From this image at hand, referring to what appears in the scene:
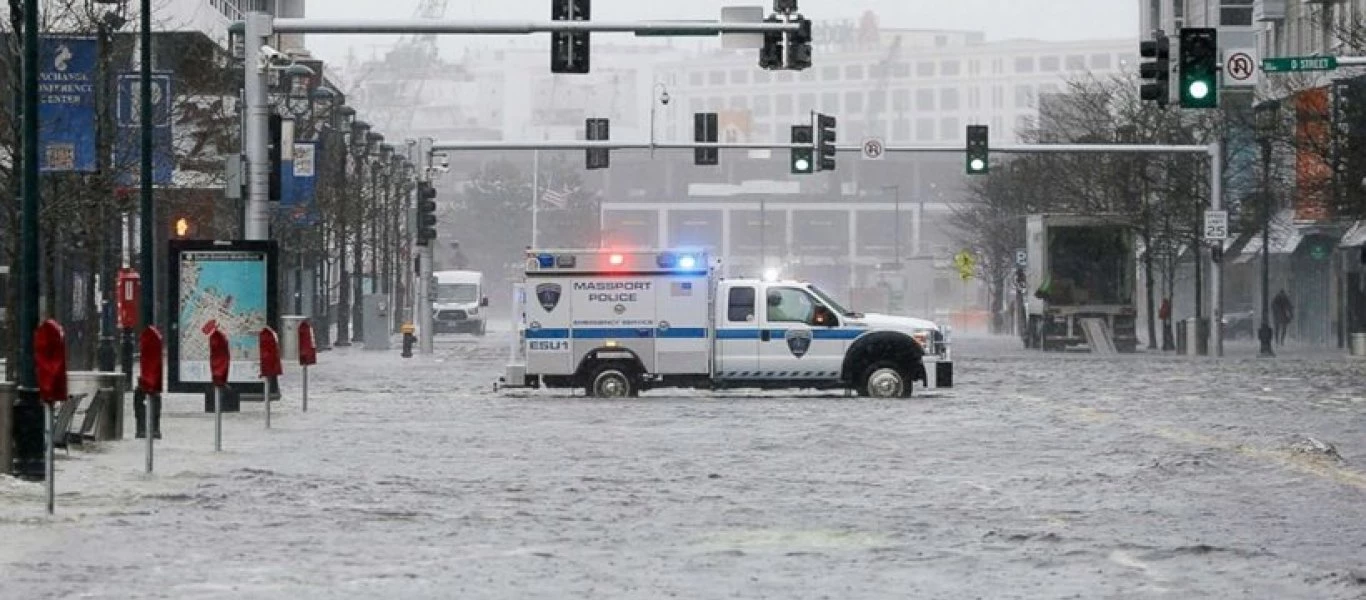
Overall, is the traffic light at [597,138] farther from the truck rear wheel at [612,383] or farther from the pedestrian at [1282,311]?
the pedestrian at [1282,311]

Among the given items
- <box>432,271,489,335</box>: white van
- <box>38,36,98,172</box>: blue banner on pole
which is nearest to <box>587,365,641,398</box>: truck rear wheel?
<box>38,36,98,172</box>: blue banner on pole

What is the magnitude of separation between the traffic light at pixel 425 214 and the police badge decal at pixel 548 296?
25.9 meters

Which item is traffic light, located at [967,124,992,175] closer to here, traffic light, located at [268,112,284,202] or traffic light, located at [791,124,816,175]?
traffic light, located at [791,124,816,175]

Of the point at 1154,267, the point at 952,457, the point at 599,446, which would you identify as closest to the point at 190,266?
the point at 599,446

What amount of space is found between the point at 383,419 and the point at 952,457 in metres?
10.4

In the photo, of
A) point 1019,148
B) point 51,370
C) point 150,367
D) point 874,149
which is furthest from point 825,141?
point 51,370

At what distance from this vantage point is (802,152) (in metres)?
62.8

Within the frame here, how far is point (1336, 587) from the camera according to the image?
14.8 meters

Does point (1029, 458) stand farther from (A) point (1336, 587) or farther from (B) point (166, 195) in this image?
(B) point (166, 195)

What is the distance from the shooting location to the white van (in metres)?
112

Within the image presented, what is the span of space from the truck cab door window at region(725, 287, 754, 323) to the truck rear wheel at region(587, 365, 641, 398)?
167 cm

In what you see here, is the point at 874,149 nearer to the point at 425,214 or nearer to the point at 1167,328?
the point at 425,214

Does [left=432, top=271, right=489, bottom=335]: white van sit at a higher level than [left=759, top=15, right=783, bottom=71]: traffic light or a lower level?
lower

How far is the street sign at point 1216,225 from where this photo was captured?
228 ft
